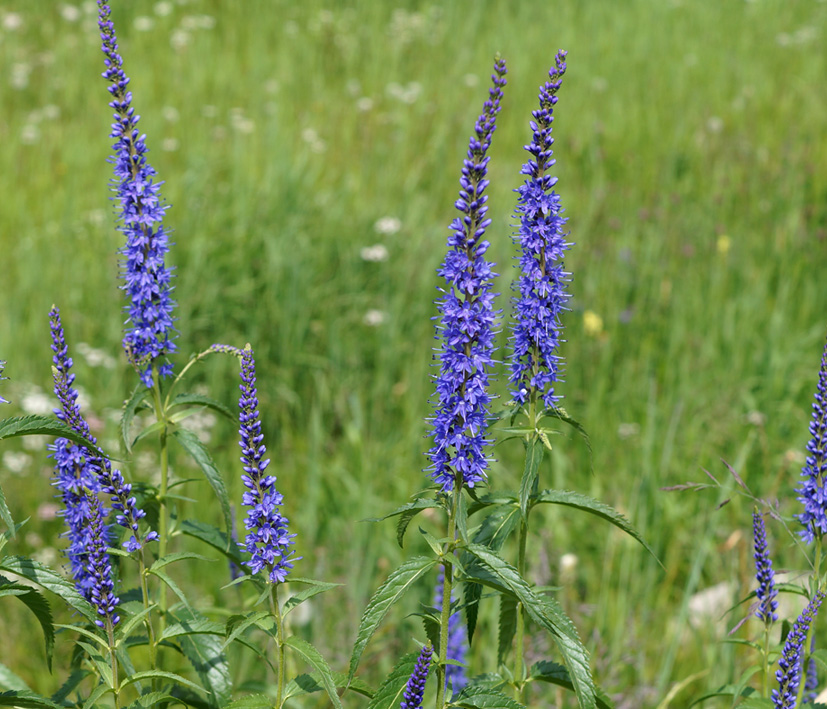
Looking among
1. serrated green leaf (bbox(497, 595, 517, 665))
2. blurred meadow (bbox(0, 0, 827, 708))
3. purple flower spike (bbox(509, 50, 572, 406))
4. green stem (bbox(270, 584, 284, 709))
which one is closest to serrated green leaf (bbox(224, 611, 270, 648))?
green stem (bbox(270, 584, 284, 709))

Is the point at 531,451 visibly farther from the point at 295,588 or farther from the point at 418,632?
the point at 295,588

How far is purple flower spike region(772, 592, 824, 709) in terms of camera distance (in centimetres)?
204

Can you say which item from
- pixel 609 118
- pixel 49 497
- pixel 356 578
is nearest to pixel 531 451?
pixel 356 578

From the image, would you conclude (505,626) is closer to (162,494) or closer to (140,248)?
(162,494)

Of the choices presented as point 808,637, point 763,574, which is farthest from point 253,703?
point 808,637

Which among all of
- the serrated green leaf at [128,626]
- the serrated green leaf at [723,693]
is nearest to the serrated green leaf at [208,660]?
the serrated green leaf at [128,626]

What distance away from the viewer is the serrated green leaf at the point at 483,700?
6.22ft

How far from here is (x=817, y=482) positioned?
2262 mm

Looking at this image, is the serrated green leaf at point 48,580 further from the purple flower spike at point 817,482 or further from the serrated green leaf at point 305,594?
the purple flower spike at point 817,482

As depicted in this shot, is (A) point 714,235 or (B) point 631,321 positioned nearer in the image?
(B) point 631,321

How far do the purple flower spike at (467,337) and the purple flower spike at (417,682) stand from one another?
37cm

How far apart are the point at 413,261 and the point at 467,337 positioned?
16.1ft

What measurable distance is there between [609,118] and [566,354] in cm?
414

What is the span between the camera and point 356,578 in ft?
14.0
